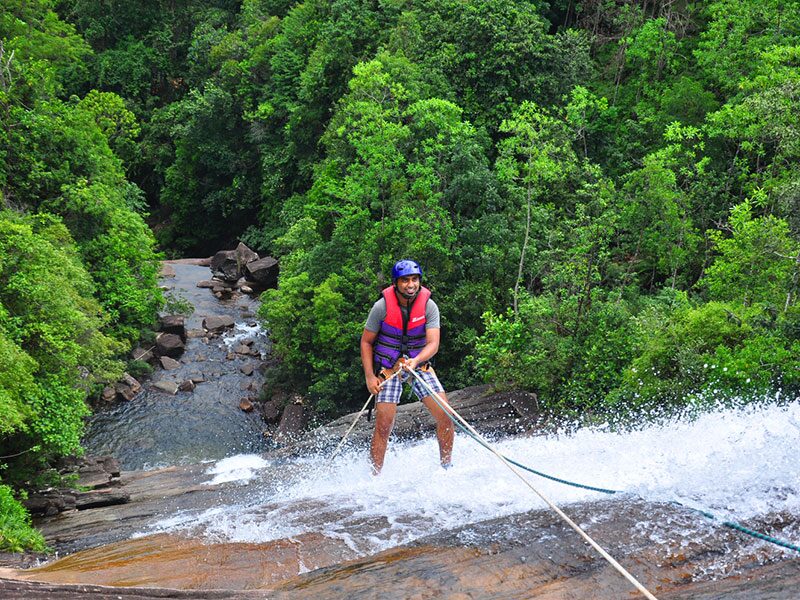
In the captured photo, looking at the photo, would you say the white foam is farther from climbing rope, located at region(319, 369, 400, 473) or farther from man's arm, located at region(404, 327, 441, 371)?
man's arm, located at region(404, 327, 441, 371)

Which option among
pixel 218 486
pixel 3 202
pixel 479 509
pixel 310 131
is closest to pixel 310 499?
pixel 479 509

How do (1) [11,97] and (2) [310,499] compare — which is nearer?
(2) [310,499]

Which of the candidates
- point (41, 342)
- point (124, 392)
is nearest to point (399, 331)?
point (41, 342)

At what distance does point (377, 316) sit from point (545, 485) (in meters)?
2.49

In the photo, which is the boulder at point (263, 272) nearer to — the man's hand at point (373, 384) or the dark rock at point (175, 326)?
the dark rock at point (175, 326)

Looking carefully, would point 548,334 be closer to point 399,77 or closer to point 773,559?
point 773,559

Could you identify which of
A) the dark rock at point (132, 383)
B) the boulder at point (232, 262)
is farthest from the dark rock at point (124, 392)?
the boulder at point (232, 262)

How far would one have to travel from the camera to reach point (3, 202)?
70.8 feet

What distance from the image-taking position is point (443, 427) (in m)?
7.97

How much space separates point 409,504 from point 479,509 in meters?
0.79

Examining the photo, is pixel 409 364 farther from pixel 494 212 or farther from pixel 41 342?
pixel 494 212

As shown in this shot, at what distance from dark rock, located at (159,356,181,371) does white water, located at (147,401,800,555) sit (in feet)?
54.5

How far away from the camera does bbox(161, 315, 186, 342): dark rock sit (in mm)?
26062

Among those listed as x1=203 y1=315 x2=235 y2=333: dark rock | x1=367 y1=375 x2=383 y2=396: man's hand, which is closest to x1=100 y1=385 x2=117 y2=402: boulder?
x1=203 y1=315 x2=235 y2=333: dark rock
